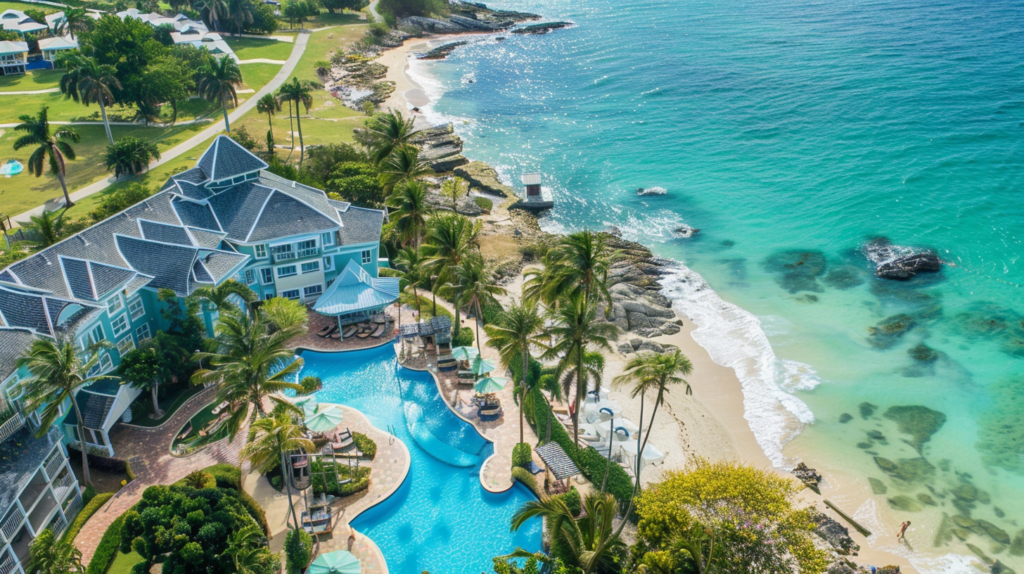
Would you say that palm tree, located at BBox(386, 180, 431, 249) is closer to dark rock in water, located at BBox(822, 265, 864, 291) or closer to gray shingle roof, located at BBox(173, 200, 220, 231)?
gray shingle roof, located at BBox(173, 200, 220, 231)

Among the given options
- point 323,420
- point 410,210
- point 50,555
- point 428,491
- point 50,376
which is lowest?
point 428,491

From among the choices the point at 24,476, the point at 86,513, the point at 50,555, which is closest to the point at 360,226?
the point at 86,513

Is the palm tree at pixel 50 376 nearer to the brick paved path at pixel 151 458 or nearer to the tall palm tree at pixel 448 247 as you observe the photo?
the brick paved path at pixel 151 458

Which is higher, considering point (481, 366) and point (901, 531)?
point (481, 366)

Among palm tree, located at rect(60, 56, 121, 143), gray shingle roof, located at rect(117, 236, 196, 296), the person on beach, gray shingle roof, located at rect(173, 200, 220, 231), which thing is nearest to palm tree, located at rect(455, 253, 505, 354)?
gray shingle roof, located at rect(117, 236, 196, 296)

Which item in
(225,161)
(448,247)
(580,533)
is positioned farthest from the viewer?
(225,161)

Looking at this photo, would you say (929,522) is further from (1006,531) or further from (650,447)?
(650,447)

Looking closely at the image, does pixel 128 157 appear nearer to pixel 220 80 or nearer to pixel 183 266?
pixel 220 80

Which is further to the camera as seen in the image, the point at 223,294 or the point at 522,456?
the point at 223,294
